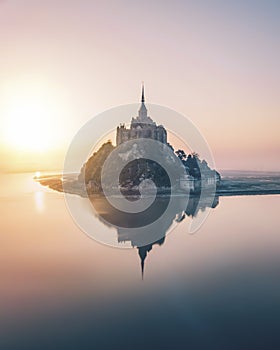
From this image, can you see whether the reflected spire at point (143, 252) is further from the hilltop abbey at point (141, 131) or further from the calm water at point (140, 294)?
the hilltop abbey at point (141, 131)

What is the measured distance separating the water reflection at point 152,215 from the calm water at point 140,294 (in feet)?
3.83

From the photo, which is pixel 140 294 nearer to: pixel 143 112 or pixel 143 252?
pixel 143 252

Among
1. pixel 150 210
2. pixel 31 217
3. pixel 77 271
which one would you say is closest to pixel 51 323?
pixel 77 271

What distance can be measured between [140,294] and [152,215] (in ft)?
58.3

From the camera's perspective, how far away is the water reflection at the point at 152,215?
773 inches

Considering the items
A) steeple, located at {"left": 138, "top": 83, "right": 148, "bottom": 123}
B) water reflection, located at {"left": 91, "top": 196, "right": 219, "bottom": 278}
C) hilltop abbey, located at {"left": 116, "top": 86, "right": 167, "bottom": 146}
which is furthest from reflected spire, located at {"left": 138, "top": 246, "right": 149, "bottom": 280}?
steeple, located at {"left": 138, "top": 83, "right": 148, "bottom": 123}

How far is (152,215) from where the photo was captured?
2877 cm

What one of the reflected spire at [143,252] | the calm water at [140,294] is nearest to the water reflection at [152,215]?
the reflected spire at [143,252]

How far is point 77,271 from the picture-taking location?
45.1 feet

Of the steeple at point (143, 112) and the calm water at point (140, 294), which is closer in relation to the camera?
the calm water at point (140, 294)

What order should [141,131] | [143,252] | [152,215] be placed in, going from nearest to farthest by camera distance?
[143,252] < [152,215] < [141,131]

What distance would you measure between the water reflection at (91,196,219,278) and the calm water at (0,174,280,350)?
117 centimetres

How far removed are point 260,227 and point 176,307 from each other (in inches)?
622

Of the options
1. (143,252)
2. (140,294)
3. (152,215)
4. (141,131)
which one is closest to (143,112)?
(141,131)
